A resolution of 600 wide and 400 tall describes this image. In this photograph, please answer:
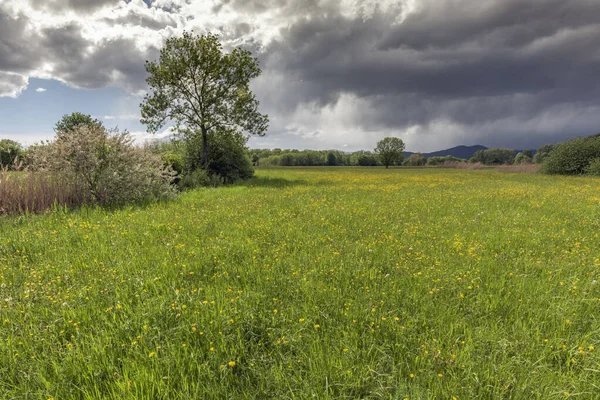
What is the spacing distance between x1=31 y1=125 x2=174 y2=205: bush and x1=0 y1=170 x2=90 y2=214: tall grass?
336 mm

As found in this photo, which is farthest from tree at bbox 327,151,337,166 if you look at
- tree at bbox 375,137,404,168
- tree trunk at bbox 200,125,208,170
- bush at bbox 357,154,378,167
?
tree trunk at bbox 200,125,208,170

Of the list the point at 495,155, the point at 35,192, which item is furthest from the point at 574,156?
the point at 495,155

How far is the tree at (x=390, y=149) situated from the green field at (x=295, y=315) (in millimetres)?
86428

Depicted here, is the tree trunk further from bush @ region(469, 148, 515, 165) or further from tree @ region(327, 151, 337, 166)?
bush @ region(469, 148, 515, 165)

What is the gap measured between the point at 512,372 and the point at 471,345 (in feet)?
1.26

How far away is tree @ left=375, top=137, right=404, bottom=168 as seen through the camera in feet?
288

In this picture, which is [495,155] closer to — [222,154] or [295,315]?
[222,154]

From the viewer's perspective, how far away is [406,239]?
679 centimetres

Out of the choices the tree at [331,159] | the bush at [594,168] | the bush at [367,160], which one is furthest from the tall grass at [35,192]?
the tree at [331,159]

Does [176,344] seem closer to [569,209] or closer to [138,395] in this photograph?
[138,395]

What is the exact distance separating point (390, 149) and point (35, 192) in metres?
90.5

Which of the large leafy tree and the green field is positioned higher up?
the large leafy tree

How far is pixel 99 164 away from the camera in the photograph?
35.9ft

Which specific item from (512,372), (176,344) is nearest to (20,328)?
(176,344)
